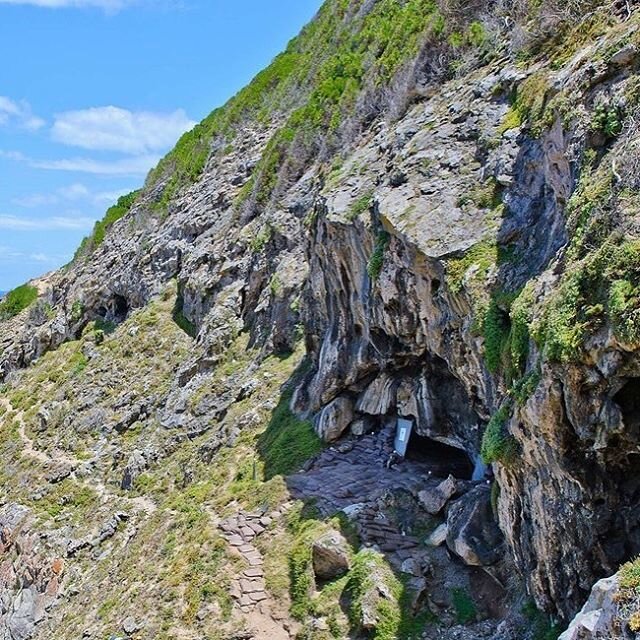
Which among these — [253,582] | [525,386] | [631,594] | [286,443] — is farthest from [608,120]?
[286,443]

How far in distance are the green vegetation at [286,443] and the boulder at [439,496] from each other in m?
4.39

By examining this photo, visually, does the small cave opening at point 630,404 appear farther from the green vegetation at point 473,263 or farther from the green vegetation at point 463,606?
the green vegetation at point 463,606

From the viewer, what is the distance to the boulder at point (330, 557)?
14.3m

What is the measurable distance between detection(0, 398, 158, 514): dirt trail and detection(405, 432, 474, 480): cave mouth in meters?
9.25

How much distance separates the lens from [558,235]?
38.8 ft

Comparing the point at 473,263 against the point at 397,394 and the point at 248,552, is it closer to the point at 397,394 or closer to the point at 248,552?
the point at 397,394

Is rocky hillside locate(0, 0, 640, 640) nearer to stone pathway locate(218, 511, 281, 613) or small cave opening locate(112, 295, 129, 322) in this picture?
stone pathway locate(218, 511, 281, 613)

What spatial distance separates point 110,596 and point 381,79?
20.4 metres

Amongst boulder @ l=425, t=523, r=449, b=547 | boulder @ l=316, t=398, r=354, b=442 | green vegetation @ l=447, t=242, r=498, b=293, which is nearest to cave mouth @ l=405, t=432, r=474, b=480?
boulder @ l=316, t=398, r=354, b=442

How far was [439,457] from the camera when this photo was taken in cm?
1786

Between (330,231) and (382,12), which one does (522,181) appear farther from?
(382,12)

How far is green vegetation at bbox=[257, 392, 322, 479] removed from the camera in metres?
18.8

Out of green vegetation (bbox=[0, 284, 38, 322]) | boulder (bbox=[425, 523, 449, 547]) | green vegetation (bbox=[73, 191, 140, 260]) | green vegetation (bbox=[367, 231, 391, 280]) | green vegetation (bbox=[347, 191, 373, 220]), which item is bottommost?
boulder (bbox=[425, 523, 449, 547])

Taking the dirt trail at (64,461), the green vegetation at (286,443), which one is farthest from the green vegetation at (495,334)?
the dirt trail at (64,461)
